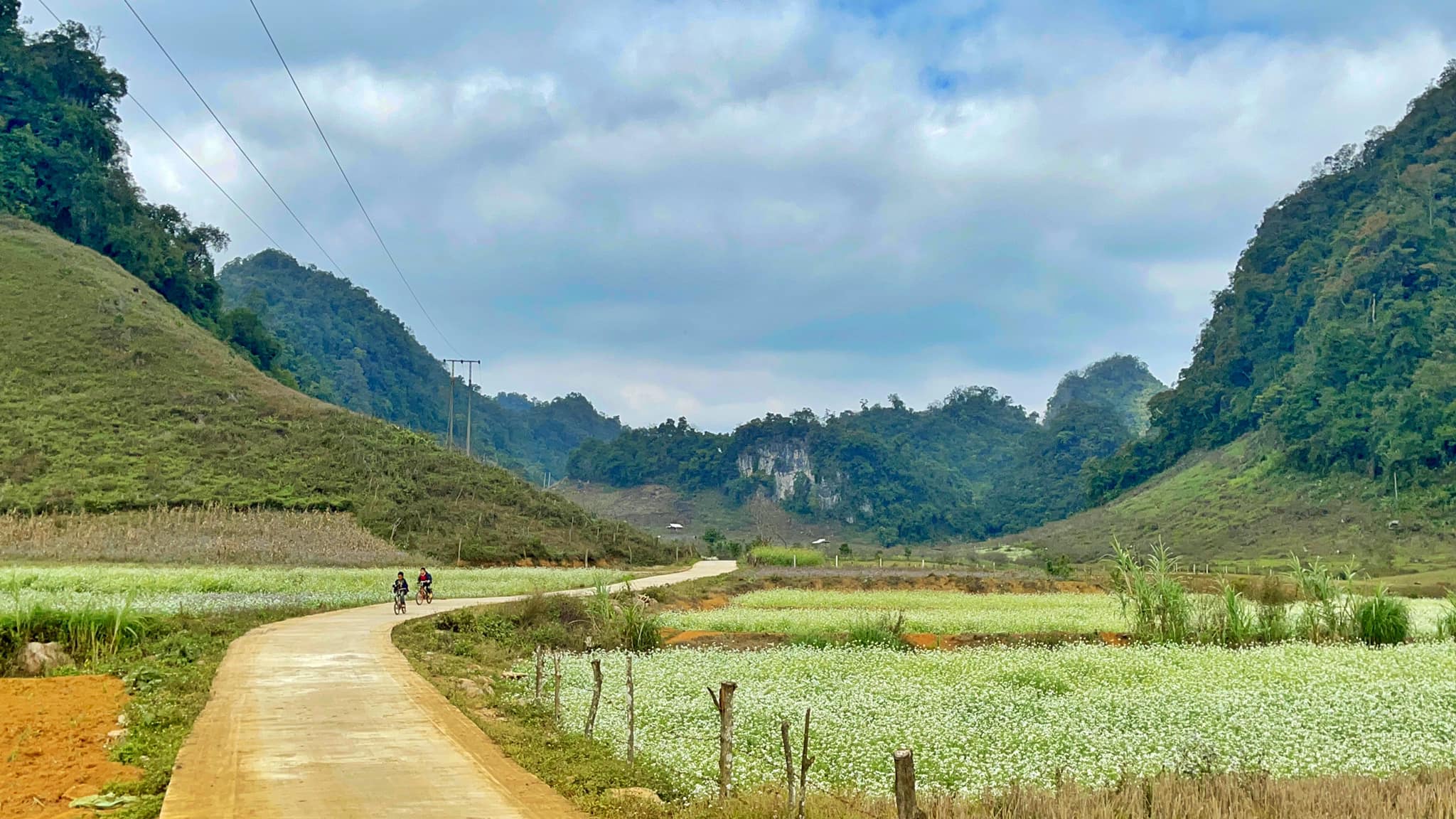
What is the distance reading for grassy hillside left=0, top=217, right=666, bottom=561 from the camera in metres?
61.8

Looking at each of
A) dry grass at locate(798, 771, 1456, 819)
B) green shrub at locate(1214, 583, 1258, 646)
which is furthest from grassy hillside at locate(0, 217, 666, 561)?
dry grass at locate(798, 771, 1456, 819)

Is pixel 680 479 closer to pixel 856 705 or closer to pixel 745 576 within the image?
pixel 745 576

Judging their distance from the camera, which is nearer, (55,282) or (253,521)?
(253,521)

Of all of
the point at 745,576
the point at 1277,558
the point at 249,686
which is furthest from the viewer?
the point at 1277,558

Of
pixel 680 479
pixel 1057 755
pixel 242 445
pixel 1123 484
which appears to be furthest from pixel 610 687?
pixel 680 479

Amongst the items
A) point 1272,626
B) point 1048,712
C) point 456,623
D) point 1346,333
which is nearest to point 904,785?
point 1048,712

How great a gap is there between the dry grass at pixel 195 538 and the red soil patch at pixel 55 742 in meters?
35.3

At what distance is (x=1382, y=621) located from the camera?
22500 millimetres

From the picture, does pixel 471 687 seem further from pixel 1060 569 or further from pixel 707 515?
pixel 707 515

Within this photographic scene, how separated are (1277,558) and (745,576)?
1473 inches

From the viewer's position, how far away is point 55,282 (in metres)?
86.1

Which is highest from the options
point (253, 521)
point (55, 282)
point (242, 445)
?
point (55, 282)

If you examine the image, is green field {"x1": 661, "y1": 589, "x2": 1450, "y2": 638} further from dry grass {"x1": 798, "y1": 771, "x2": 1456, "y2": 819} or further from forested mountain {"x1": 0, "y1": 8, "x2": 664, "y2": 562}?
forested mountain {"x1": 0, "y1": 8, "x2": 664, "y2": 562}

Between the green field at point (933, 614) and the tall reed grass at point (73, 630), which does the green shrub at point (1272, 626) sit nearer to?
the green field at point (933, 614)
